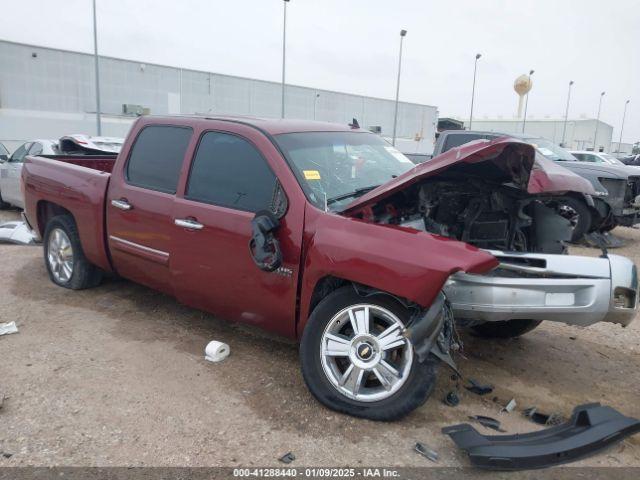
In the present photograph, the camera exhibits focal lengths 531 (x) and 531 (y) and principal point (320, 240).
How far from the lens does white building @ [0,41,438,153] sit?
28.0 meters

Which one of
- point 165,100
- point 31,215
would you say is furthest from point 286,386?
point 165,100

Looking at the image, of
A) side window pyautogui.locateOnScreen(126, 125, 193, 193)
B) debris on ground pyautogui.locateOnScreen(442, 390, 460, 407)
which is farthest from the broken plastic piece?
side window pyautogui.locateOnScreen(126, 125, 193, 193)

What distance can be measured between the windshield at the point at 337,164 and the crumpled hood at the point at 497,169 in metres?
0.25

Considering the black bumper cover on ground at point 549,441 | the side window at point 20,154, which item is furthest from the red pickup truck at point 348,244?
the side window at point 20,154

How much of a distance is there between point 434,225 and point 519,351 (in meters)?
1.52

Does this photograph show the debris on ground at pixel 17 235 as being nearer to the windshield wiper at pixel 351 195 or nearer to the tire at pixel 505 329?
the windshield wiper at pixel 351 195

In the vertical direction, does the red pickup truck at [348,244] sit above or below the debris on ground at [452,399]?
above

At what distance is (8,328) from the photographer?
447 cm

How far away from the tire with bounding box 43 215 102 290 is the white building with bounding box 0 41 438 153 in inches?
829

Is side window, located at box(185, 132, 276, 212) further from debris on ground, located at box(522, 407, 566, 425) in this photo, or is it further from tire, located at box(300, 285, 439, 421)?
debris on ground, located at box(522, 407, 566, 425)

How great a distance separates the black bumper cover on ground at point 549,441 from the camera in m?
2.72

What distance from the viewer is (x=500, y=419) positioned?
3.30m

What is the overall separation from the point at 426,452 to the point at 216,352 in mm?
1763

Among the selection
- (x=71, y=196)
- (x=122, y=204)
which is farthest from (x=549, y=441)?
(x=71, y=196)
